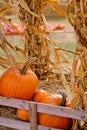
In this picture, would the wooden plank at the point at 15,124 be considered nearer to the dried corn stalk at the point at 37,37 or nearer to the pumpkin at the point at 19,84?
the pumpkin at the point at 19,84

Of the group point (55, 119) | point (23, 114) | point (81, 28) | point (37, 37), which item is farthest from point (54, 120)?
point (37, 37)

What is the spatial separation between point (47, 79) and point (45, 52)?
13cm

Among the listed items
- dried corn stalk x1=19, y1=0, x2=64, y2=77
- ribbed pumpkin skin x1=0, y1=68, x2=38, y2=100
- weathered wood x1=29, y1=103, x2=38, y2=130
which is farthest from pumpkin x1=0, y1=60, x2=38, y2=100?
dried corn stalk x1=19, y1=0, x2=64, y2=77

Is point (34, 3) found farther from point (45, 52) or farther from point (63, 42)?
point (63, 42)

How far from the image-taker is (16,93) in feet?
4.75

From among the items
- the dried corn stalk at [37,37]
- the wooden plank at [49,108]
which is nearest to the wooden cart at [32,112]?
the wooden plank at [49,108]

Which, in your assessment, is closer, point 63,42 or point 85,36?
point 85,36

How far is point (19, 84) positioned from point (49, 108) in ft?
0.62

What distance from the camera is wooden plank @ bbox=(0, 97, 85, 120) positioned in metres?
1.26

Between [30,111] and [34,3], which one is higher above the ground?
[34,3]

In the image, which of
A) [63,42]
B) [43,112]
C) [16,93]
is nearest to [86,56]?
[43,112]

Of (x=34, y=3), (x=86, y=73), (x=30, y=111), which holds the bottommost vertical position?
(x=30, y=111)

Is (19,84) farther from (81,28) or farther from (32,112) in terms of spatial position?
(81,28)

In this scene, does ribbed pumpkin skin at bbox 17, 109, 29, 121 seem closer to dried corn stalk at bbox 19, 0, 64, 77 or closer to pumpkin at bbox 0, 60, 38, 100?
pumpkin at bbox 0, 60, 38, 100
